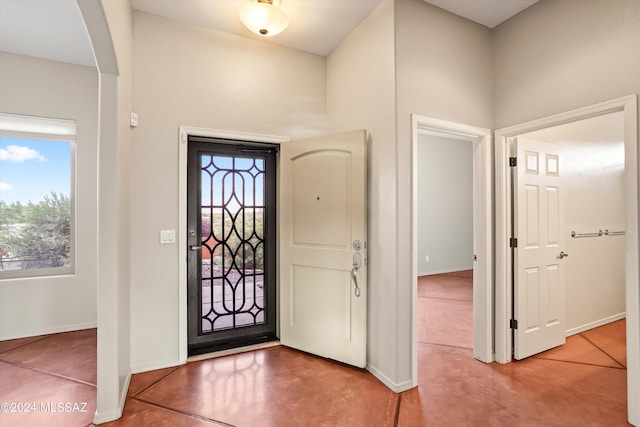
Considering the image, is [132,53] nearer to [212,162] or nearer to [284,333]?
[212,162]

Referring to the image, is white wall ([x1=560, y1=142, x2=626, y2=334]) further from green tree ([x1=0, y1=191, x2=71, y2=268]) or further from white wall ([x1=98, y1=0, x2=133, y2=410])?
green tree ([x1=0, y1=191, x2=71, y2=268])

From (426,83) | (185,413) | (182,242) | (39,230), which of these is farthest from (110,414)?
(426,83)

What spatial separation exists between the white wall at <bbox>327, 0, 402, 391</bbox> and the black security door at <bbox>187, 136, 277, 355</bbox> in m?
1.10

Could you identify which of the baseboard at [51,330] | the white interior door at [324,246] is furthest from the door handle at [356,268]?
the baseboard at [51,330]

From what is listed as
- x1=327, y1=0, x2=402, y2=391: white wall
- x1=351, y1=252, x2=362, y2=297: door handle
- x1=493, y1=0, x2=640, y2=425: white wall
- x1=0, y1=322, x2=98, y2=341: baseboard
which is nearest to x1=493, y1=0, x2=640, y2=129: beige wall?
x1=493, y1=0, x2=640, y2=425: white wall

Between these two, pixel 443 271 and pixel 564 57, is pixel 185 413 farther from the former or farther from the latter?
pixel 443 271

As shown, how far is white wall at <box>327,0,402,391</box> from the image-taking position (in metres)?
2.37

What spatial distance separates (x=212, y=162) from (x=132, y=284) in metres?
1.28

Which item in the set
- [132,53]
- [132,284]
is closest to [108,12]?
[132,53]

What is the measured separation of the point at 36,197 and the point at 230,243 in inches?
101

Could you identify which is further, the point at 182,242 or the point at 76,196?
the point at 76,196

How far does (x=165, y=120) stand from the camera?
2688 millimetres

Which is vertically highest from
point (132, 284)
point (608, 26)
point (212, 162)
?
point (608, 26)

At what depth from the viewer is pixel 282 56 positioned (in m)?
3.17
